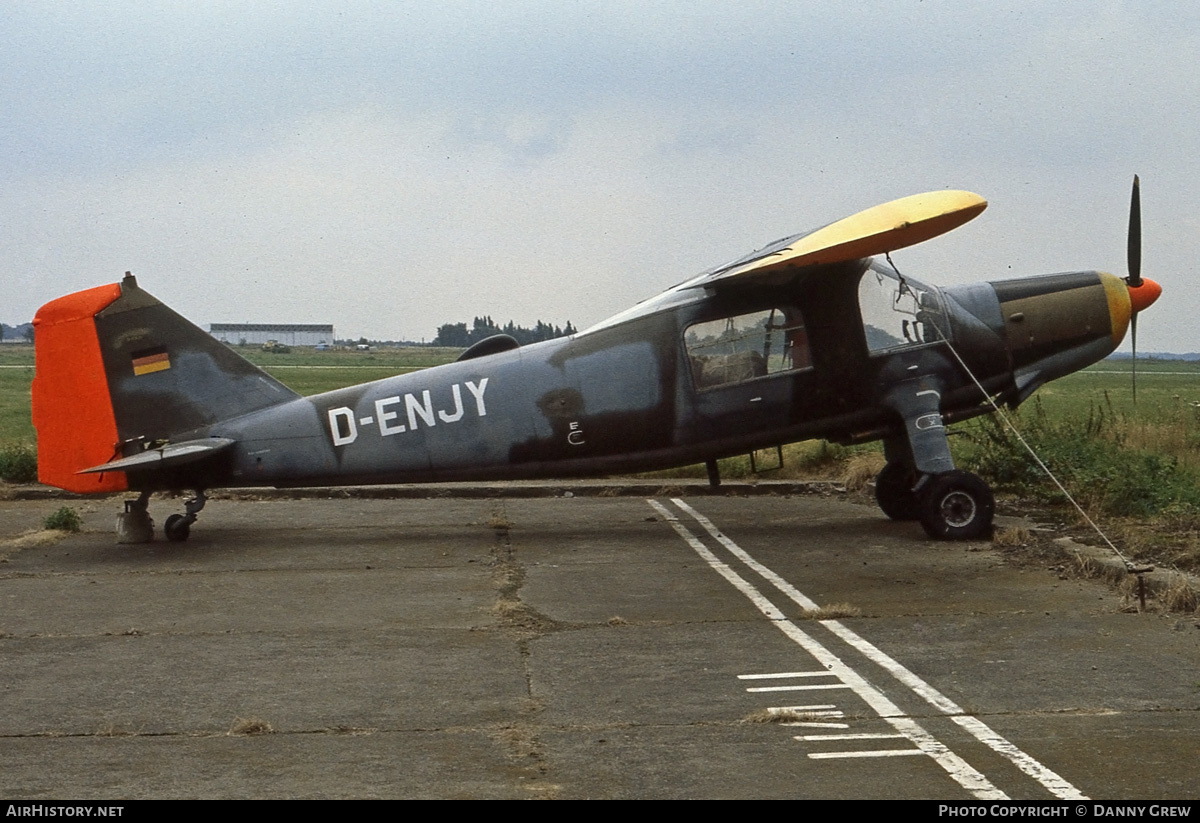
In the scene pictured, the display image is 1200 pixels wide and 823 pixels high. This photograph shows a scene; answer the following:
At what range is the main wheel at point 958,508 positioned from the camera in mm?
11945

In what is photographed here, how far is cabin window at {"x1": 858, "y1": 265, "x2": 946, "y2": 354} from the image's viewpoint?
495 inches

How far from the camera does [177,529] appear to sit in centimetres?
1271

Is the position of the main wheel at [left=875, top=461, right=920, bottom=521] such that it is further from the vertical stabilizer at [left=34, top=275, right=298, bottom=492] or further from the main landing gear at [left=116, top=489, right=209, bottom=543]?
the main landing gear at [left=116, top=489, right=209, bottom=543]

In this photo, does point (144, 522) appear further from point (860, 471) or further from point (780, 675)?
point (860, 471)

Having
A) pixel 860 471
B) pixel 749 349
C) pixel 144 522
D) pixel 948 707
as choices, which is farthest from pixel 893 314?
pixel 144 522

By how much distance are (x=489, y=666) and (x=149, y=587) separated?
13.8 feet

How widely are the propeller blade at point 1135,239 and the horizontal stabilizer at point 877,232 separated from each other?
9.98ft

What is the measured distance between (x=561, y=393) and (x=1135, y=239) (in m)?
6.15

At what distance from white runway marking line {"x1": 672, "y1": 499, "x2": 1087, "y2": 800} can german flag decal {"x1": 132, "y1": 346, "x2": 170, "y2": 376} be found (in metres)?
6.21

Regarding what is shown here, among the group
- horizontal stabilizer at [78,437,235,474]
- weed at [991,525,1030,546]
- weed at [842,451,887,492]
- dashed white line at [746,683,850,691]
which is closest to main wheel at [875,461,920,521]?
weed at [991,525,1030,546]

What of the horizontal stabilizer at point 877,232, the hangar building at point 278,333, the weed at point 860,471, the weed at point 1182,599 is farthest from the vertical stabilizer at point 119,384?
the hangar building at point 278,333

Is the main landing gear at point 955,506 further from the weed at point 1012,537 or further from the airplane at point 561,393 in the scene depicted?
the weed at point 1012,537
